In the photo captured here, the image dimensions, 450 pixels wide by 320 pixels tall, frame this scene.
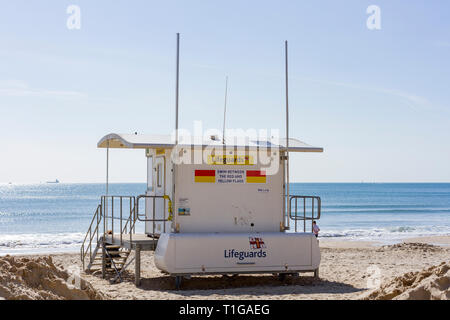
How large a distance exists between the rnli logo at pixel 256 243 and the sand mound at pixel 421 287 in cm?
381

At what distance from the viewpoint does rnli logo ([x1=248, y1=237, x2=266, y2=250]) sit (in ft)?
43.0

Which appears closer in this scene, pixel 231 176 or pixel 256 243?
pixel 256 243

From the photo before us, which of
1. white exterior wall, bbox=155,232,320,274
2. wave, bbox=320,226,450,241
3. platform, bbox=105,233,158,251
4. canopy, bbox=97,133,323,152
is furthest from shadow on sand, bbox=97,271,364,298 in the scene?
wave, bbox=320,226,450,241

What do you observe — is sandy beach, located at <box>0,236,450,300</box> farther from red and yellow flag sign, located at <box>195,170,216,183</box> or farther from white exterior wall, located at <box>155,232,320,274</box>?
red and yellow flag sign, located at <box>195,170,216,183</box>

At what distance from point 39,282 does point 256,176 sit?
5.93 m

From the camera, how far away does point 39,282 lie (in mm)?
8883

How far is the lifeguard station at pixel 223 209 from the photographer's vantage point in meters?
12.8

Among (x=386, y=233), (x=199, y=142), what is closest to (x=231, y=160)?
(x=199, y=142)

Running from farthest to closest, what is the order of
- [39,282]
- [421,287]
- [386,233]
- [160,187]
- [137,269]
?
1. [386,233]
2. [160,187]
3. [137,269]
4. [39,282]
5. [421,287]

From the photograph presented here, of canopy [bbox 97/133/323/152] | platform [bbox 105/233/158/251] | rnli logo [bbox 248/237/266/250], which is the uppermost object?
canopy [bbox 97/133/323/152]

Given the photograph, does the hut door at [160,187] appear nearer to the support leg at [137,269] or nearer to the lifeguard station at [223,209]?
the lifeguard station at [223,209]

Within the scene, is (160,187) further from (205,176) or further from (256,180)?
(256,180)
